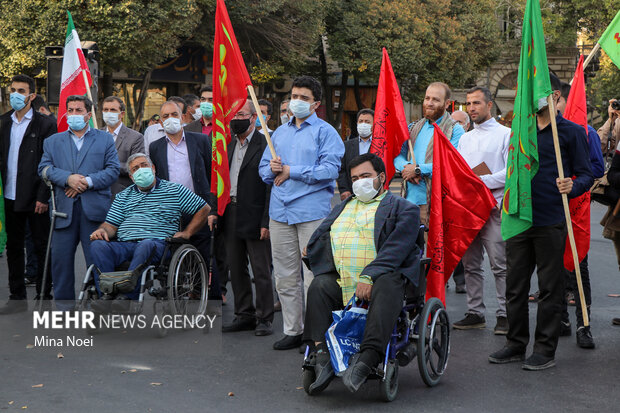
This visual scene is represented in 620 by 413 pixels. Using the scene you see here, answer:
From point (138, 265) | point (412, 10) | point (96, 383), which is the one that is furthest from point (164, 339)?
point (412, 10)

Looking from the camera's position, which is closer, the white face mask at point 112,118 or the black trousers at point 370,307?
the black trousers at point 370,307

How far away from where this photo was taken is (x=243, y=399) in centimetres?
548

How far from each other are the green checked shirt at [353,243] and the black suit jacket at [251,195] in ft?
5.10

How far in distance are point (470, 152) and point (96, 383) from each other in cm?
386

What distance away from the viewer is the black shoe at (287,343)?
272 inches

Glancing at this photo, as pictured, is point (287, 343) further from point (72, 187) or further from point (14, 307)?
point (14, 307)

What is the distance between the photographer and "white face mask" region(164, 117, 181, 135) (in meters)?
8.40

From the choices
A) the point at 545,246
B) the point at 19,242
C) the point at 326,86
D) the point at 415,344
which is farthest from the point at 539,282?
the point at 326,86

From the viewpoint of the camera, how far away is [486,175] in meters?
7.59

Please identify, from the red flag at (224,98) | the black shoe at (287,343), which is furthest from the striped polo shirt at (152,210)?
the black shoe at (287,343)

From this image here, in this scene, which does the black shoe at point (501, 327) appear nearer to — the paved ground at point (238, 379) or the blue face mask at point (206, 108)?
the paved ground at point (238, 379)

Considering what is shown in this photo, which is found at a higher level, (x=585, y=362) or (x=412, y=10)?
(x=412, y=10)

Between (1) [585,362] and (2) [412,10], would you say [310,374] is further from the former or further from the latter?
Answer: (2) [412,10]

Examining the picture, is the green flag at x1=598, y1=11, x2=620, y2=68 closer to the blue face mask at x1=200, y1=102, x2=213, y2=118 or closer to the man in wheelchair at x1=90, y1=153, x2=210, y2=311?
the man in wheelchair at x1=90, y1=153, x2=210, y2=311
